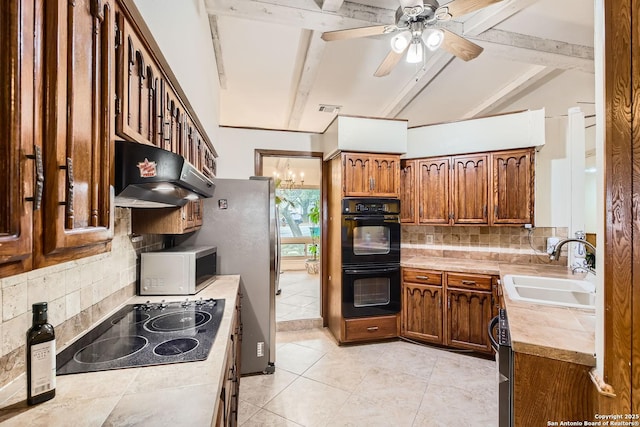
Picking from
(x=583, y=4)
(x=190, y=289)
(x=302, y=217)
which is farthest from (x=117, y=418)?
(x=302, y=217)

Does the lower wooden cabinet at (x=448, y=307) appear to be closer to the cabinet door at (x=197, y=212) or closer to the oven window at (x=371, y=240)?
the oven window at (x=371, y=240)

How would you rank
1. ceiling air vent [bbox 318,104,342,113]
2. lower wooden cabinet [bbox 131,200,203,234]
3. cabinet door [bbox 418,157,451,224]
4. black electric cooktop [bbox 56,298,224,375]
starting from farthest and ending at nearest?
ceiling air vent [bbox 318,104,342,113], cabinet door [bbox 418,157,451,224], lower wooden cabinet [bbox 131,200,203,234], black electric cooktop [bbox 56,298,224,375]

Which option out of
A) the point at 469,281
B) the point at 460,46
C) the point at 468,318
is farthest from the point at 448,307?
the point at 460,46

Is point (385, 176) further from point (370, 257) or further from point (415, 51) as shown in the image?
point (415, 51)

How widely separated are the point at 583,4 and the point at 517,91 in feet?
4.72

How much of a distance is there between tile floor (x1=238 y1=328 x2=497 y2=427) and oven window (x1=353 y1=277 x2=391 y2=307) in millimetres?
477

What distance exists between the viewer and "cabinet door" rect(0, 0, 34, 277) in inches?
20.5

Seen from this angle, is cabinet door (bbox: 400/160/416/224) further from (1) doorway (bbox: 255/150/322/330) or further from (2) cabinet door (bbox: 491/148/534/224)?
(1) doorway (bbox: 255/150/322/330)

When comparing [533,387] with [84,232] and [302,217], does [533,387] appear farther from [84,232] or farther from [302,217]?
[302,217]

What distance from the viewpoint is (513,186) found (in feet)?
10.3

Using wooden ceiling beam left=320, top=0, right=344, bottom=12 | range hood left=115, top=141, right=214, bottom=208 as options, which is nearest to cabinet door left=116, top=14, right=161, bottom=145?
range hood left=115, top=141, right=214, bottom=208

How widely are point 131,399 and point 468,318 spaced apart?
307 cm

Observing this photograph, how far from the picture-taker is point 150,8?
1191mm

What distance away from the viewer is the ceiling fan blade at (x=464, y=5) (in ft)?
5.60
